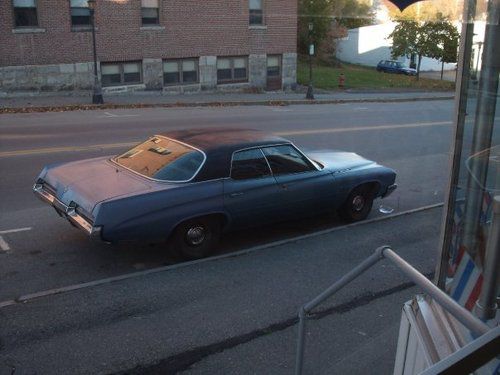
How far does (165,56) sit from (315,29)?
22714 millimetres

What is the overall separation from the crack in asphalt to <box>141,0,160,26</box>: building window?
23.5m

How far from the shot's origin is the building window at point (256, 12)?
30.4 m

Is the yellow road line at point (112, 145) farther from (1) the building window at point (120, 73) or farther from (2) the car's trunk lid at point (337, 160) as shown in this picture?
(1) the building window at point (120, 73)

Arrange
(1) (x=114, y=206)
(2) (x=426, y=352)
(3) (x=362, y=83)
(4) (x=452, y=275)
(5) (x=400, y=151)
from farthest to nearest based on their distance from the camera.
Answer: (3) (x=362, y=83)
(5) (x=400, y=151)
(1) (x=114, y=206)
(4) (x=452, y=275)
(2) (x=426, y=352)

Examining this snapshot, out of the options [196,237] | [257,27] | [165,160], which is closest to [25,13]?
[257,27]

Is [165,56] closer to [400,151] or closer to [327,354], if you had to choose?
[400,151]

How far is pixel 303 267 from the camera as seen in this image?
255 inches

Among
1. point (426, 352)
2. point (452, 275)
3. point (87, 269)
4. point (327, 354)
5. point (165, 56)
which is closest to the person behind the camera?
point (426, 352)

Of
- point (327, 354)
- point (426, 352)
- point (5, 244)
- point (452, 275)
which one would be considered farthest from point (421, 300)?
point (5, 244)

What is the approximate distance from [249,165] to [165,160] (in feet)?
3.37

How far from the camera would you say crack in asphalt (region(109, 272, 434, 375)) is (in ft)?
14.3

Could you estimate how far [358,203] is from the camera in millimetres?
8336

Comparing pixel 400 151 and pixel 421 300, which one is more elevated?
pixel 421 300

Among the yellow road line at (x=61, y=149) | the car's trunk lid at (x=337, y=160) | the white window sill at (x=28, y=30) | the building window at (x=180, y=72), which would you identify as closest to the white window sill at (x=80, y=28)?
the white window sill at (x=28, y=30)
